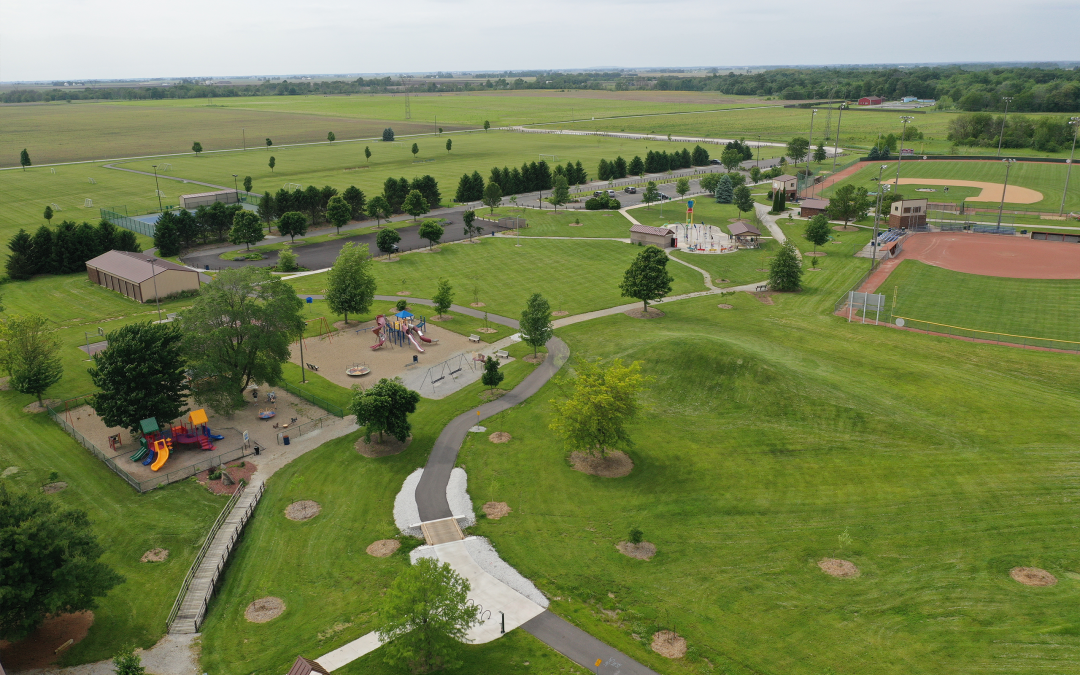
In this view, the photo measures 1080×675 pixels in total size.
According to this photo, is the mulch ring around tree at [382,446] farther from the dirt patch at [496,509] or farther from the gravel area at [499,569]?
the gravel area at [499,569]

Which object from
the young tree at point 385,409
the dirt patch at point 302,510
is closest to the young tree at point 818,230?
the young tree at point 385,409

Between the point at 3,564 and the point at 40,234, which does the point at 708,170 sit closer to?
the point at 40,234

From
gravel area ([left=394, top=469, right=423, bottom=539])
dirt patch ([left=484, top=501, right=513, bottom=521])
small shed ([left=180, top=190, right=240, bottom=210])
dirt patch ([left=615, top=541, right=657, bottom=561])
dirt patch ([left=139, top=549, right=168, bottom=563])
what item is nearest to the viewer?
dirt patch ([left=615, top=541, right=657, bottom=561])

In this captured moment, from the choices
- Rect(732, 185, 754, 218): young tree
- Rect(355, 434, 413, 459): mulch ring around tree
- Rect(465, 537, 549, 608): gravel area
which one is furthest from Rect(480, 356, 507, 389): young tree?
Rect(732, 185, 754, 218): young tree

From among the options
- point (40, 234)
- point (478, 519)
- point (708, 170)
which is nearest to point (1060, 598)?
point (478, 519)

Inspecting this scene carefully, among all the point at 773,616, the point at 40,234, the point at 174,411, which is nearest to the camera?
the point at 773,616

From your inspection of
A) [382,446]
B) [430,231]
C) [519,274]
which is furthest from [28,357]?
[430,231]

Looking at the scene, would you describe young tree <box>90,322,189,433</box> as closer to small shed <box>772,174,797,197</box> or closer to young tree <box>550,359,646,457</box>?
young tree <box>550,359,646,457</box>
